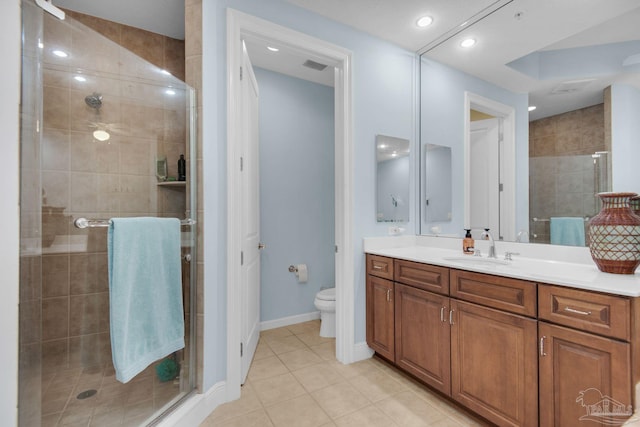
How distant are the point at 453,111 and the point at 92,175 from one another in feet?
8.58

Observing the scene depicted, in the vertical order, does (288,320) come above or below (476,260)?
below

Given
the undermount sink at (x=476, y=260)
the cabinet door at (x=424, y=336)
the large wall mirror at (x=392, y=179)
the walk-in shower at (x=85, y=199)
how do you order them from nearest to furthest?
the walk-in shower at (x=85, y=199)
the cabinet door at (x=424, y=336)
the undermount sink at (x=476, y=260)
the large wall mirror at (x=392, y=179)

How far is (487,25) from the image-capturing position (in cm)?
201

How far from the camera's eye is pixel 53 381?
124cm

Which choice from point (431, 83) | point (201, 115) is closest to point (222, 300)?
point (201, 115)

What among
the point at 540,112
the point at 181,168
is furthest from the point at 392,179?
the point at 181,168

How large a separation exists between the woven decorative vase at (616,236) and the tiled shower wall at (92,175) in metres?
2.12

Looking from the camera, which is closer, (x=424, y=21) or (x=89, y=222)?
(x=89, y=222)

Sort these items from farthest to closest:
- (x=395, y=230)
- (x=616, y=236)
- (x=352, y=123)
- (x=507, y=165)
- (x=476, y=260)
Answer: (x=395, y=230) < (x=352, y=123) < (x=507, y=165) < (x=476, y=260) < (x=616, y=236)

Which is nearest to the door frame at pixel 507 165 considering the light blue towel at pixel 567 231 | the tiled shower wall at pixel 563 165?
the tiled shower wall at pixel 563 165

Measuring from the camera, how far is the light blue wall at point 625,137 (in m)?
1.38

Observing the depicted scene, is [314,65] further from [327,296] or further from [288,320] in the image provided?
[288,320]

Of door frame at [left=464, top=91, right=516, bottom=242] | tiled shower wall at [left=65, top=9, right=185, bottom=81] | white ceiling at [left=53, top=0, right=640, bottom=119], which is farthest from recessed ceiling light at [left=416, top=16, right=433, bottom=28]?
tiled shower wall at [left=65, top=9, right=185, bottom=81]

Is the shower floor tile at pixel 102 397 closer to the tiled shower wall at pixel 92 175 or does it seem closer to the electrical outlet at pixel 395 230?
the tiled shower wall at pixel 92 175
